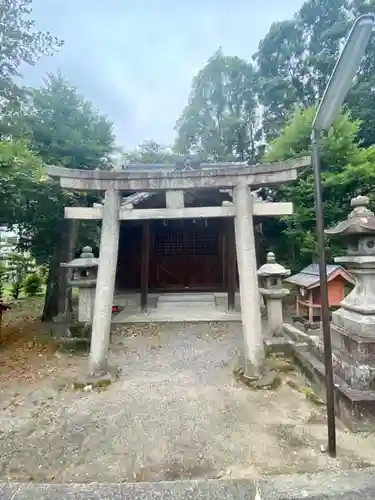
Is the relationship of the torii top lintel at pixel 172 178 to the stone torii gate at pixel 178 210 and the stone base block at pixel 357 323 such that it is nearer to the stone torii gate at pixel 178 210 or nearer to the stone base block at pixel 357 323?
the stone torii gate at pixel 178 210

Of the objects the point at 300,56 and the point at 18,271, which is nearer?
the point at 18,271

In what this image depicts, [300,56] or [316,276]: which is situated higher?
[300,56]

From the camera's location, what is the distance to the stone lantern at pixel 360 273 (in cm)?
343

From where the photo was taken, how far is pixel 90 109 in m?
9.67

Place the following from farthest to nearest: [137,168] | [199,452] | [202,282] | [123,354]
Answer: [137,168] < [202,282] < [123,354] < [199,452]

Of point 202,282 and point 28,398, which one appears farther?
point 202,282

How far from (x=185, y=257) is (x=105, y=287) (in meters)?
6.00

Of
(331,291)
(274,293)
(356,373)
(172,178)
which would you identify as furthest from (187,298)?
(356,373)

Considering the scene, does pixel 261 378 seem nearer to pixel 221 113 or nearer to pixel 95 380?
pixel 95 380

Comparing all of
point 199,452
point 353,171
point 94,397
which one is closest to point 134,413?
point 94,397

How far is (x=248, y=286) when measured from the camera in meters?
4.59

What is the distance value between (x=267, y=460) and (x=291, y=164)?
3.65 m

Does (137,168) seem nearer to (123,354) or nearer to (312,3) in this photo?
(123,354)

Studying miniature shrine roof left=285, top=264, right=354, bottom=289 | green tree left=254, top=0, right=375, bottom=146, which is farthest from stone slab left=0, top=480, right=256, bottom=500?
green tree left=254, top=0, right=375, bottom=146
